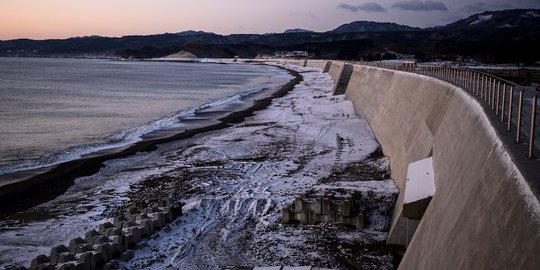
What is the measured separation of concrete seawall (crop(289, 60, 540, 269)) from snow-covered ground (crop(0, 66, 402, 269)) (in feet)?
4.93

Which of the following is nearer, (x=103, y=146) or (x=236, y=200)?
(x=236, y=200)

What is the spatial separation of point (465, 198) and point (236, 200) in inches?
382

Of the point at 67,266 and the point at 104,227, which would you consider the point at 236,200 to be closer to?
the point at 104,227

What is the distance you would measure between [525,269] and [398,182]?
11.9 m

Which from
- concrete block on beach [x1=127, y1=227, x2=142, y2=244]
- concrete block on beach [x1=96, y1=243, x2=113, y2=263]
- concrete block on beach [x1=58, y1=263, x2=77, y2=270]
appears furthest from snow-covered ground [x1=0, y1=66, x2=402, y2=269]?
concrete block on beach [x1=58, y1=263, x2=77, y2=270]

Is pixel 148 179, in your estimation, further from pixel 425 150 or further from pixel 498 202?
pixel 498 202

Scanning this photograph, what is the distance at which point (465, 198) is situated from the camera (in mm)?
6691

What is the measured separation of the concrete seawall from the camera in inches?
181

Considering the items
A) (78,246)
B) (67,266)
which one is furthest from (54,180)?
(67,266)

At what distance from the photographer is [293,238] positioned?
1239 cm

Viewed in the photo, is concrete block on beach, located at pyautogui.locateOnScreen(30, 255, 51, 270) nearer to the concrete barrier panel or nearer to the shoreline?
the shoreline

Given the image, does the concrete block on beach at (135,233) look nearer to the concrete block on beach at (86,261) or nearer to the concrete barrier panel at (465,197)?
the concrete block on beach at (86,261)

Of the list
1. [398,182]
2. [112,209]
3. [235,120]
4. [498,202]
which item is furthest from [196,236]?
[235,120]

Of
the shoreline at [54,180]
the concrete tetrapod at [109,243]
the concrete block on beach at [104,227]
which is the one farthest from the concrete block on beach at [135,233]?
the shoreline at [54,180]
